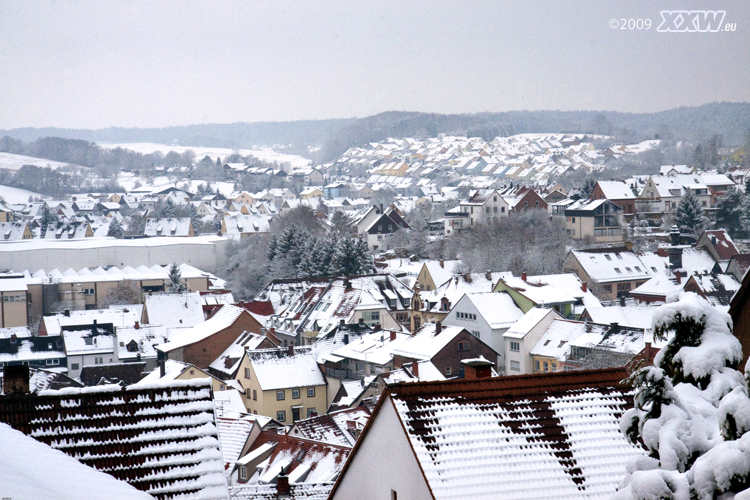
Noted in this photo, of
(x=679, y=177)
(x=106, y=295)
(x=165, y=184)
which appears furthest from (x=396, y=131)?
(x=106, y=295)

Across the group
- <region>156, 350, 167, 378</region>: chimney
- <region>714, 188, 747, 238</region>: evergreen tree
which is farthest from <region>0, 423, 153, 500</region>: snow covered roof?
<region>714, 188, 747, 238</region>: evergreen tree

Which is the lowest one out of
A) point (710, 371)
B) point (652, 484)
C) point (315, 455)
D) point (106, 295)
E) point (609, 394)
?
point (106, 295)

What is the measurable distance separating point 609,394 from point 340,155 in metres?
166

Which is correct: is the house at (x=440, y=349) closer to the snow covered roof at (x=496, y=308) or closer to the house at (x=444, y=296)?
the snow covered roof at (x=496, y=308)

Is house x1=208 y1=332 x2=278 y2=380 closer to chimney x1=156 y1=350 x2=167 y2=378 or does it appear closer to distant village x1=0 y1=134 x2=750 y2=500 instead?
distant village x1=0 y1=134 x2=750 y2=500

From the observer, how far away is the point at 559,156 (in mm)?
133250

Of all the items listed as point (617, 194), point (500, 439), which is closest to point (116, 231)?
point (617, 194)

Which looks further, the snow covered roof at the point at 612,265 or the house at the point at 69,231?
the house at the point at 69,231

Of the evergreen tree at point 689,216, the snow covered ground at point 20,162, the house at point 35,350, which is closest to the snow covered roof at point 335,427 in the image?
the house at point 35,350

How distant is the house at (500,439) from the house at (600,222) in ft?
142

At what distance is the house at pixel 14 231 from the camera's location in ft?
240

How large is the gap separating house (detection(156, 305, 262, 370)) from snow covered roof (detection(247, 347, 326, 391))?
214 inches

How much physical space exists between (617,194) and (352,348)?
28.7m

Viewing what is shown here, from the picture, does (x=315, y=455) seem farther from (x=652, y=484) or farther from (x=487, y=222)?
(x=487, y=222)
